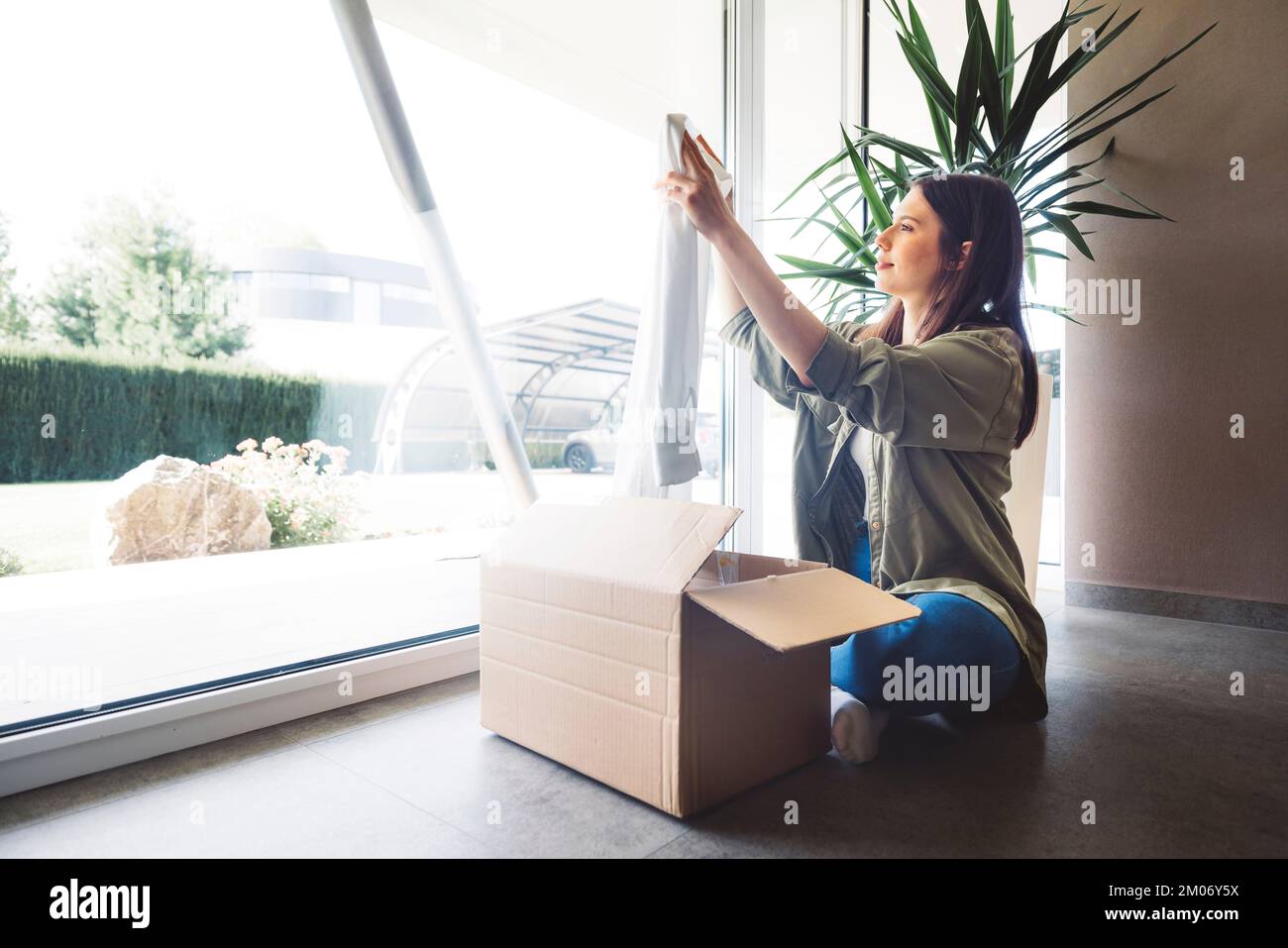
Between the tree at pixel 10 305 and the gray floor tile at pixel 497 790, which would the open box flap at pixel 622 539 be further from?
the tree at pixel 10 305

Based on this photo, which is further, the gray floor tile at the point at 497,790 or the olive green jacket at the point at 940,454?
the olive green jacket at the point at 940,454

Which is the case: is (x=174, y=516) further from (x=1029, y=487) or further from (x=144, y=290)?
(x=1029, y=487)

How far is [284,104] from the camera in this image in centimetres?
147

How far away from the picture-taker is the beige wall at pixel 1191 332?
2170 mm

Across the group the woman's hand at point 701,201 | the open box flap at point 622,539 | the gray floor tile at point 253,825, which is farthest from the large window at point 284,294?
the woman's hand at point 701,201

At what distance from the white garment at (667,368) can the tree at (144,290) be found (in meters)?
0.77

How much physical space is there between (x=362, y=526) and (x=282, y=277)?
0.53 meters

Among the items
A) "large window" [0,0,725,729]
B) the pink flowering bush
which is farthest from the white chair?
the pink flowering bush

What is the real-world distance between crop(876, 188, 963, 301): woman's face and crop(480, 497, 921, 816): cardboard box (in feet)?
1.99

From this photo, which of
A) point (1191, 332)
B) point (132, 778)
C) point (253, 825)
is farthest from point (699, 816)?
point (1191, 332)

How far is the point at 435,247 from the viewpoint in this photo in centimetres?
158

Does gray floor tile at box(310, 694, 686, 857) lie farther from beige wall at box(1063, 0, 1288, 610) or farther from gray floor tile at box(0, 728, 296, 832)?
beige wall at box(1063, 0, 1288, 610)

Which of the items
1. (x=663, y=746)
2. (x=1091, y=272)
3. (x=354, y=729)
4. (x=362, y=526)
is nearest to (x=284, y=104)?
(x=362, y=526)

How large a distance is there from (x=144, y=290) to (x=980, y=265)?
147 centimetres
